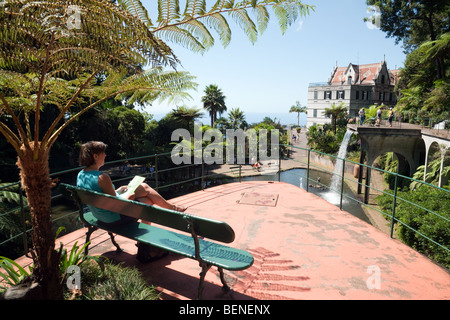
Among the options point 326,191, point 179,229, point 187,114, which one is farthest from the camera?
point 187,114

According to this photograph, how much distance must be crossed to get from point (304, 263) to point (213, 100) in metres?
45.7

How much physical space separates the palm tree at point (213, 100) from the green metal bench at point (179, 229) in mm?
44966

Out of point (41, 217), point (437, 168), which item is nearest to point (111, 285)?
point (41, 217)

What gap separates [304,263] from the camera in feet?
12.9

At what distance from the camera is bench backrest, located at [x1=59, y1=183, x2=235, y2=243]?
2766mm

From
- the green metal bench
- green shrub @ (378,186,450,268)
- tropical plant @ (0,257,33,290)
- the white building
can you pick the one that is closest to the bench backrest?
the green metal bench

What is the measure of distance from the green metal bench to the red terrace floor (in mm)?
470

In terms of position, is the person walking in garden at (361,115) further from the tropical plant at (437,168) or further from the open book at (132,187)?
the open book at (132,187)

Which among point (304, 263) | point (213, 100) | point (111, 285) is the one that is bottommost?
point (304, 263)

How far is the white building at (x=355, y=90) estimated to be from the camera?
56062mm

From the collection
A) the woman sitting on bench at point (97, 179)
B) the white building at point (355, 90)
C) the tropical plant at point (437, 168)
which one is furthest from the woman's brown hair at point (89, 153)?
the white building at point (355, 90)

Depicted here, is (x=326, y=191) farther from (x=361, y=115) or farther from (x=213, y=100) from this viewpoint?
(x=213, y=100)

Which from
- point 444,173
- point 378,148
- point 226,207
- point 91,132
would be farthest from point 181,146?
point 226,207
